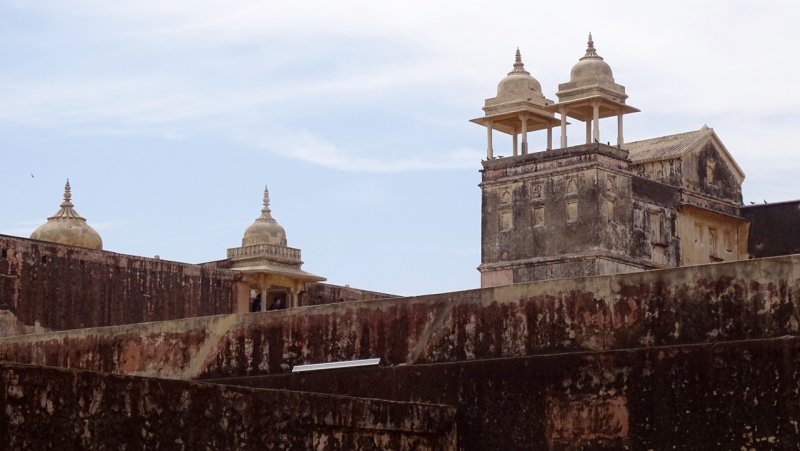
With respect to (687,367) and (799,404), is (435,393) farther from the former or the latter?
(799,404)

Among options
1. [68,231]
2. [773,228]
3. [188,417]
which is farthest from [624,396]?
[773,228]

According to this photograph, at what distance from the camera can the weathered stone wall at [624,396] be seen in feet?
26.5

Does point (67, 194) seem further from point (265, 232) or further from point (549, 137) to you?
point (549, 137)

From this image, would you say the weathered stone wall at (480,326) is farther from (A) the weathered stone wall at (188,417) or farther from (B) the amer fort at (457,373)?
(A) the weathered stone wall at (188,417)

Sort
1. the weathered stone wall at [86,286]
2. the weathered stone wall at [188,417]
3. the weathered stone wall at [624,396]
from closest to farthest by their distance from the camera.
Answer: the weathered stone wall at [188,417] → the weathered stone wall at [624,396] → the weathered stone wall at [86,286]

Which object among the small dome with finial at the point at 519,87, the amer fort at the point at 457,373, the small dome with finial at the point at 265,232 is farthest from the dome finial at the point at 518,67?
the amer fort at the point at 457,373

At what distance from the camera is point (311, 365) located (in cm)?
1021

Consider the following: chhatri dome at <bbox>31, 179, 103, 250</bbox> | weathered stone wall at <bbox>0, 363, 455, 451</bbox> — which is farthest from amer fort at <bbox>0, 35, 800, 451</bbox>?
chhatri dome at <bbox>31, 179, 103, 250</bbox>

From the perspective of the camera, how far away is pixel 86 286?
20.7 metres

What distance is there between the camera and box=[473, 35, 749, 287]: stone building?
33.4 meters

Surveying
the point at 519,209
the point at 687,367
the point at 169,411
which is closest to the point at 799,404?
the point at 687,367

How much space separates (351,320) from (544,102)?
25.1 metres

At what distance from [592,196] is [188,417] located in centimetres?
2605

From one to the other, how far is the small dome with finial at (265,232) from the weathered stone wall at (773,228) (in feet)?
40.1
